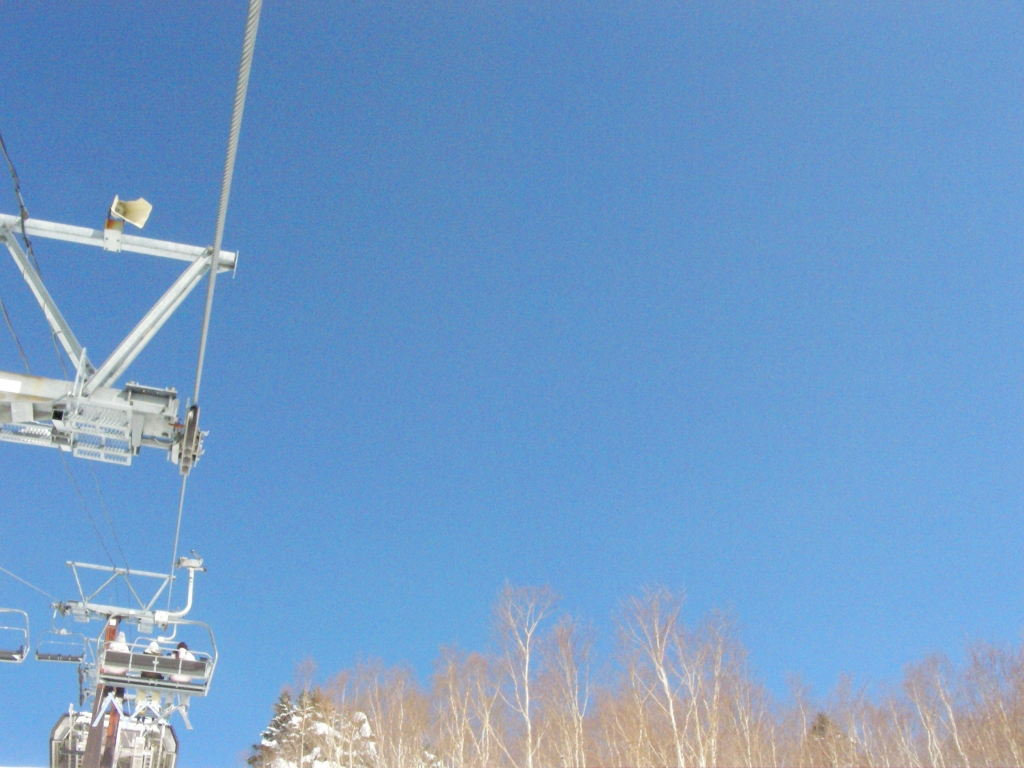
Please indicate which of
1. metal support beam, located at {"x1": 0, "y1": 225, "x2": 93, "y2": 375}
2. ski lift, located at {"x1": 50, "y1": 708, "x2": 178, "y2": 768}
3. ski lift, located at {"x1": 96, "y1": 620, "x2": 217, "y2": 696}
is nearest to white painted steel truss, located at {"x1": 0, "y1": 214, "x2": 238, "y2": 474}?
metal support beam, located at {"x1": 0, "y1": 225, "x2": 93, "y2": 375}

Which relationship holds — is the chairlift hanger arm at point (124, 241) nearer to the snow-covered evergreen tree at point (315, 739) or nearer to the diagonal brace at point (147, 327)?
the diagonal brace at point (147, 327)

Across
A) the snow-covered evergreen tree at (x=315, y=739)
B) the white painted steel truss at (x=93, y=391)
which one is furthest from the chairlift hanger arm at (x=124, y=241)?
the snow-covered evergreen tree at (x=315, y=739)

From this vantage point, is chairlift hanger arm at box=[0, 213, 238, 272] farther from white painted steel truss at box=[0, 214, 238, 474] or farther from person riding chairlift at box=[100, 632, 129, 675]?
person riding chairlift at box=[100, 632, 129, 675]

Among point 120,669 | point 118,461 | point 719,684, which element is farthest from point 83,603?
point 719,684

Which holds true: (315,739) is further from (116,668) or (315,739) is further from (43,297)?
(43,297)

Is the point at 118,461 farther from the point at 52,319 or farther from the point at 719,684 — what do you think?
the point at 719,684

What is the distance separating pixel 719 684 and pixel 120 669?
24.6 m

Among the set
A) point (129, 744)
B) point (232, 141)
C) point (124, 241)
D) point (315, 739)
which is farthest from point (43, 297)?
point (315, 739)

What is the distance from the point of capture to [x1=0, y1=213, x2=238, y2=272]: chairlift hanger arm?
619 centimetres

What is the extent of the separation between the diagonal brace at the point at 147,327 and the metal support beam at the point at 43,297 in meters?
0.16

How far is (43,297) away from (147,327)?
819 mm

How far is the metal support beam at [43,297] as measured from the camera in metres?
6.11

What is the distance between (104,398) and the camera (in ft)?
20.1

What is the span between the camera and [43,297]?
20.3 ft
